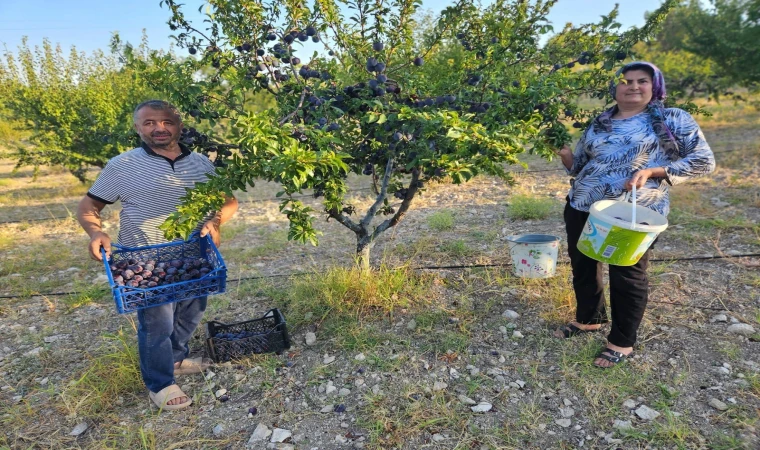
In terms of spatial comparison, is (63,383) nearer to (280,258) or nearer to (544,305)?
(280,258)

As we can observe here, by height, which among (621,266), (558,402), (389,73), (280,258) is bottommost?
(558,402)

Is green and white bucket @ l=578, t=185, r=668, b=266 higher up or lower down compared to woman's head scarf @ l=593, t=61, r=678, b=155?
lower down

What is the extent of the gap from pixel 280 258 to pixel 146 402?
2.40m

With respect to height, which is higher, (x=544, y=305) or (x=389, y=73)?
(x=389, y=73)

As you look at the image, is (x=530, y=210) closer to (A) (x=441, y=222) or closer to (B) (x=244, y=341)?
(A) (x=441, y=222)

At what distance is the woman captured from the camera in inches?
91.5

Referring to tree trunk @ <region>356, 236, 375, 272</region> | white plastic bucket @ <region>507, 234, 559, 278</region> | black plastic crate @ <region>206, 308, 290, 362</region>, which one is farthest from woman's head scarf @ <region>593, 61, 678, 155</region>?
black plastic crate @ <region>206, 308, 290, 362</region>

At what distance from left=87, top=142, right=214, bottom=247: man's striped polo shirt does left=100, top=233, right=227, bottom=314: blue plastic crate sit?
2.6 inches

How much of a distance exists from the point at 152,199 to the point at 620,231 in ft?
7.58

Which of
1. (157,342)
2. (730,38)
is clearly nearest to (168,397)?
(157,342)

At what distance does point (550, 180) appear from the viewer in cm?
765

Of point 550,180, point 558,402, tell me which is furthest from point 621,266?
point 550,180

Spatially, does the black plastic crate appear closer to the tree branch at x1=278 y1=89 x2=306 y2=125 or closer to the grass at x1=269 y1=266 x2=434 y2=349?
the grass at x1=269 y1=266 x2=434 y2=349

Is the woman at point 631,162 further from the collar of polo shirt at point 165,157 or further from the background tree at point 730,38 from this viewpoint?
the background tree at point 730,38
